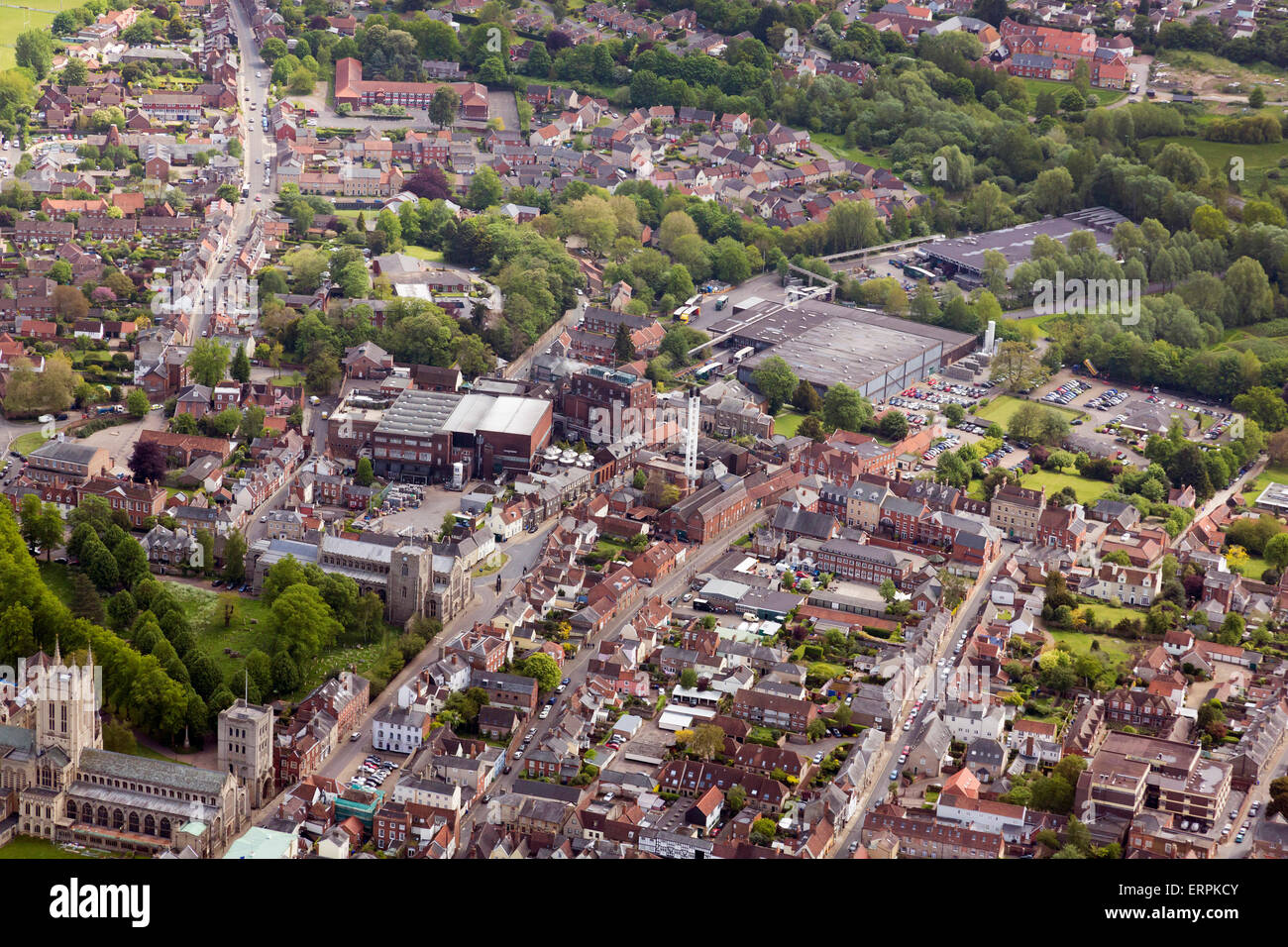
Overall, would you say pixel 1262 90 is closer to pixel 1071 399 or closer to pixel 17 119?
pixel 1071 399

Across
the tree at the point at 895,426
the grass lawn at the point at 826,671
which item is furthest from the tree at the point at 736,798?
the tree at the point at 895,426

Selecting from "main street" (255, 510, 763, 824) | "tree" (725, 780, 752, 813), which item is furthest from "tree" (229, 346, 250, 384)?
"tree" (725, 780, 752, 813)

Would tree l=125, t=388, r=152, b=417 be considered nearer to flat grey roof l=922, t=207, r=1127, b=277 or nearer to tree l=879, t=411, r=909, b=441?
tree l=879, t=411, r=909, b=441

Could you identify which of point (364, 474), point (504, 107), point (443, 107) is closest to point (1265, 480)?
point (364, 474)

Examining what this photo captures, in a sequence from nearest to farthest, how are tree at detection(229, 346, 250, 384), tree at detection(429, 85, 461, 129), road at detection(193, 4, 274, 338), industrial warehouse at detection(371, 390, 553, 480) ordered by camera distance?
1. industrial warehouse at detection(371, 390, 553, 480)
2. tree at detection(229, 346, 250, 384)
3. road at detection(193, 4, 274, 338)
4. tree at detection(429, 85, 461, 129)

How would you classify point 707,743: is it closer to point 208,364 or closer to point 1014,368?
point 208,364
